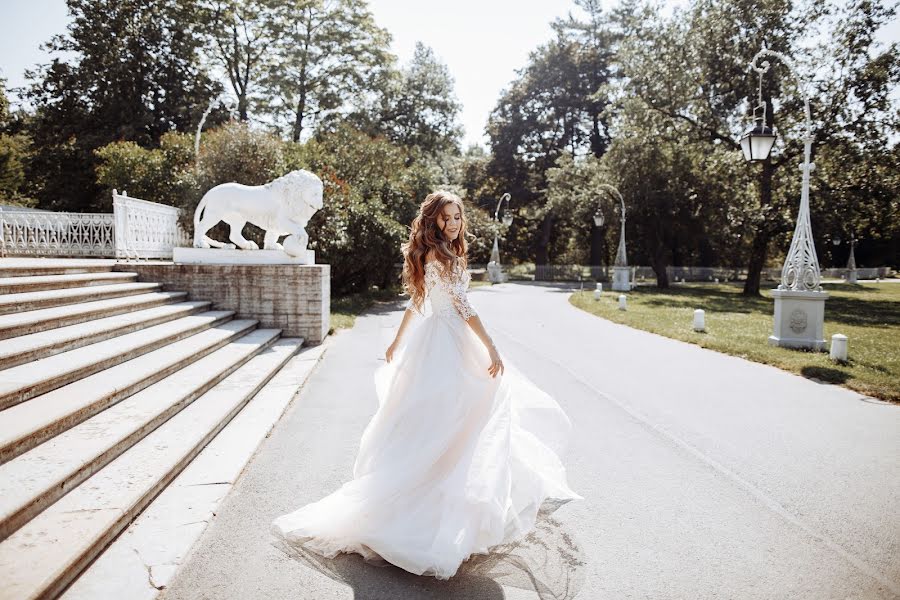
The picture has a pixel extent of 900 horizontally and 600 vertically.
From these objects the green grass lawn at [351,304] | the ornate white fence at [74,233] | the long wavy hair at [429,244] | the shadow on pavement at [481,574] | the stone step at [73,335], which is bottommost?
the shadow on pavement at [481,574]

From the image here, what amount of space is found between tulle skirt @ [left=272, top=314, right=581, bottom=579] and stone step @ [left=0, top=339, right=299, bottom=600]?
950mm

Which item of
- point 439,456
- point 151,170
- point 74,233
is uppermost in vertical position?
point 151,170

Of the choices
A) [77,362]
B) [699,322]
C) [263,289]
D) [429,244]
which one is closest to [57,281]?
[77,362]

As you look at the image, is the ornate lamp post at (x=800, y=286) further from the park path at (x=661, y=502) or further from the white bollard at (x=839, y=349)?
the park path at (x=661, y=502)

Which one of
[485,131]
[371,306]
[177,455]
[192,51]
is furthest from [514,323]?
[485,131]

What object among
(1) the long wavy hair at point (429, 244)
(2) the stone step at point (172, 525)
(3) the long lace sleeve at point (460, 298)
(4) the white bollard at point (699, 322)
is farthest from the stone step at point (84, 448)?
(4) the white bollard at point (699, 322)

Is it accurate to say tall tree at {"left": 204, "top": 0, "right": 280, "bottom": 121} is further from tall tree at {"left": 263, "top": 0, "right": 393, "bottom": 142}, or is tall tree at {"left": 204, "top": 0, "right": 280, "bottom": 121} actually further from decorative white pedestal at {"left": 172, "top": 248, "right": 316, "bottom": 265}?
decorative white pedestal at {"left": 172, "top": 248, "right": 316, "bottom": 265}

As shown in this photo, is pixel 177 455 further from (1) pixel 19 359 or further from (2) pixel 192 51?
(2) pixel 192 51

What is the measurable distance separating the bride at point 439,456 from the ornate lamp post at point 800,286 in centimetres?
885

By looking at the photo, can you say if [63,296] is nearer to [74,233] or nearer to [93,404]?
[93,404]

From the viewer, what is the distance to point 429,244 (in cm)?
335

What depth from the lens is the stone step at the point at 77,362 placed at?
3.86 metres

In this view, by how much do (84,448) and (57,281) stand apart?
4244 millimetres

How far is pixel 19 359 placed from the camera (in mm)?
4406
